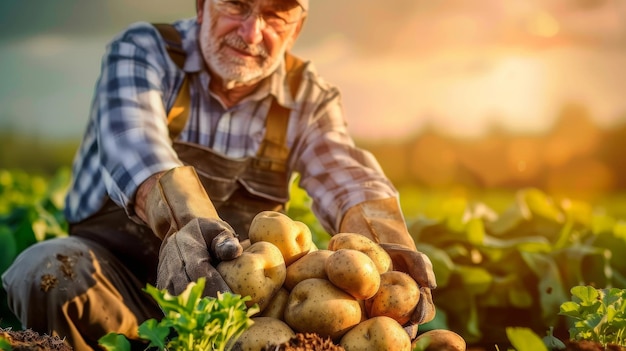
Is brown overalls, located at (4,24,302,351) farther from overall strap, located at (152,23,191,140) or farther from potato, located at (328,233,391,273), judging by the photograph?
potato, located at (328,233,391,273)

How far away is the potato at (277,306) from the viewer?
2.28 m

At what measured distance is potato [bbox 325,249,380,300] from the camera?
2221 mm

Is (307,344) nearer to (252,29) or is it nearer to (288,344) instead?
(288,344)

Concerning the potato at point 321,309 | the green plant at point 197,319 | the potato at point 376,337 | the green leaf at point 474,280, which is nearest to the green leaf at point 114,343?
the green plant at point 197,319

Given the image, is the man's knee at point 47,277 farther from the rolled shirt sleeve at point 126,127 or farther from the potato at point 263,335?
the potato at point 263,335

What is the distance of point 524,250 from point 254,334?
100 inches

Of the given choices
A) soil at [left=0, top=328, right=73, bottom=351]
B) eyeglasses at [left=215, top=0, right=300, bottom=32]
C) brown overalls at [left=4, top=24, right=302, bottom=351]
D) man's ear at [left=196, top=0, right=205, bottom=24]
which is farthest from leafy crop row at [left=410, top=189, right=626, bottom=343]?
soil at [left=0, top=328, right=73, bottom=351]

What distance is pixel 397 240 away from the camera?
293 centimetres

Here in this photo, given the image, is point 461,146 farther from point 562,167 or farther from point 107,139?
point 107,139

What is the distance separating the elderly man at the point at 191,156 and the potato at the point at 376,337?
1.49ft

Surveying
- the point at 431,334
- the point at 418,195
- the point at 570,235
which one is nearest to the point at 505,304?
the point at 570,235

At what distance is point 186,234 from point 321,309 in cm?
41

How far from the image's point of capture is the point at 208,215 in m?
2.52

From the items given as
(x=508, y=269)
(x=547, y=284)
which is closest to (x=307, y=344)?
(x=547, y=284)
